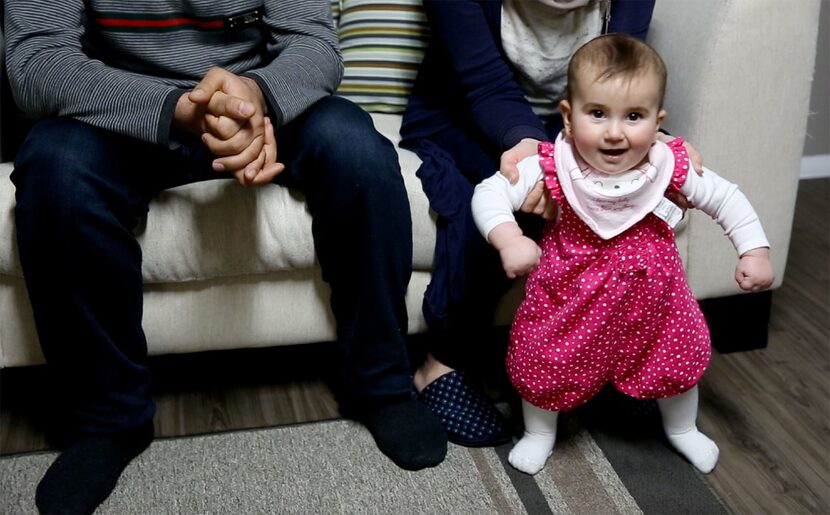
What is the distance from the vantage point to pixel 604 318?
1.26 meters

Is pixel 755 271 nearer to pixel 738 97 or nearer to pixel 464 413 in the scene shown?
pixel 738 97

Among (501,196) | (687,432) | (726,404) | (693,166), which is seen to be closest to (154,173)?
(501,196)

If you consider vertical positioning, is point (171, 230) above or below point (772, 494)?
above

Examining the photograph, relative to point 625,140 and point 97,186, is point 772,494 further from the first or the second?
point 97,186

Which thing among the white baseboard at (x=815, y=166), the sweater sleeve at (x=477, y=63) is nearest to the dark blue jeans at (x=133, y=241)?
the sweater sleeve at (x=477, y=63)

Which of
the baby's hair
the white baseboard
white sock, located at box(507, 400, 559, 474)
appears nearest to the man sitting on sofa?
white sock, located at box(507, 400, 559, 474)

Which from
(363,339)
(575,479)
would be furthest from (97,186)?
(575,479)

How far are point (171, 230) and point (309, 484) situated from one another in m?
0.42

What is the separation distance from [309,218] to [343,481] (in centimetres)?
39

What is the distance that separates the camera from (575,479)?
138 centimetres

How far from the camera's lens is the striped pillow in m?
1.67

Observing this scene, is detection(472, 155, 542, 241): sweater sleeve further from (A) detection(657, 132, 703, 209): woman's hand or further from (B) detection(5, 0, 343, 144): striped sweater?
(B) detection(5, 0, 343, 144): striped sweater

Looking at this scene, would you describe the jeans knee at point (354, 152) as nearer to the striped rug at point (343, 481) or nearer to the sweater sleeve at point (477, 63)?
the sweater sleeve at point (477, 63)

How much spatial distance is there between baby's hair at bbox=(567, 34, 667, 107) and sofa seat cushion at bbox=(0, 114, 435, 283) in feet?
1.19
